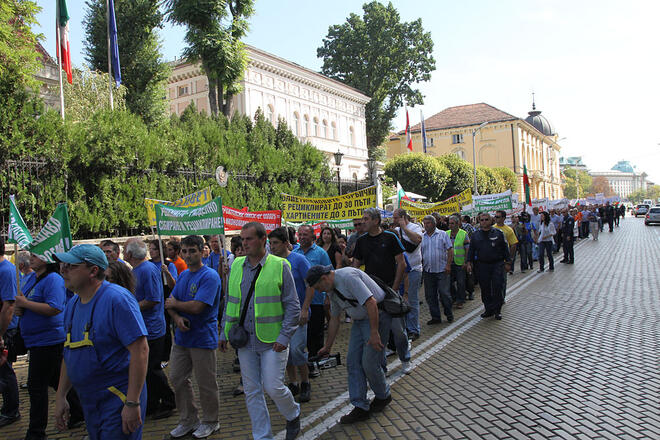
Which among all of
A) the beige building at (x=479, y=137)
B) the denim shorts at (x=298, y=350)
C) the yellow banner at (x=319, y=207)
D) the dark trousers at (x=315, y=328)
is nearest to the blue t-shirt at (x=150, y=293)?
the denim shorts at (x=298, y=350)

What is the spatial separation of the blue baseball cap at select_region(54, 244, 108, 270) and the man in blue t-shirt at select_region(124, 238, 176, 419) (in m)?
2.08

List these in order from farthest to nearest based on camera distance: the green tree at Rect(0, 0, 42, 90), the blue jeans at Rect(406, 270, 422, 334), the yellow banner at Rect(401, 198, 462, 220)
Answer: the yellow banner at Rect(401, 198, 462, 220), the green tree at Rect(0, 0, 42, 90), the blue jeans at Rect(406, 270, 422, 334)

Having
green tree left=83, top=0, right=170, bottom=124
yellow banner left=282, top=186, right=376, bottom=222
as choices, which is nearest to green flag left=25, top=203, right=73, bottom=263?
yellow banner left=282, top=186, right=376, bottom=222

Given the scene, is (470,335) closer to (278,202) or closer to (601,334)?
(601,334)

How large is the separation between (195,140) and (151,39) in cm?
1574

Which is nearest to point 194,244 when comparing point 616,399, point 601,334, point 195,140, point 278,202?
point 616,399

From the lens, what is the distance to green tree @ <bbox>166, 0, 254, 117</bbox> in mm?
26141

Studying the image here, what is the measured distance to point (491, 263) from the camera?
937 centimetres

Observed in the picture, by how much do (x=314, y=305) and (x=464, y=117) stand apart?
245 feet

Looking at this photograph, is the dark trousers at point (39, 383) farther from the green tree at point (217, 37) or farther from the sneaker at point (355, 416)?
the green tree at point (217, 37)

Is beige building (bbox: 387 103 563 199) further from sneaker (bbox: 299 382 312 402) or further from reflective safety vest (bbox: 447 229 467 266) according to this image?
sneaker (bbox: 299 382 312 402)

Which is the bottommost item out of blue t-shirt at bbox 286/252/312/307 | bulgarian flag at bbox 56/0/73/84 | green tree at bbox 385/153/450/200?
blue t-shirt at bbox 286/252/312/307

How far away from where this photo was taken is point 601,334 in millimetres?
7754

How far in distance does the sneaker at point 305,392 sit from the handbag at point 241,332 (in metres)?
1.58
